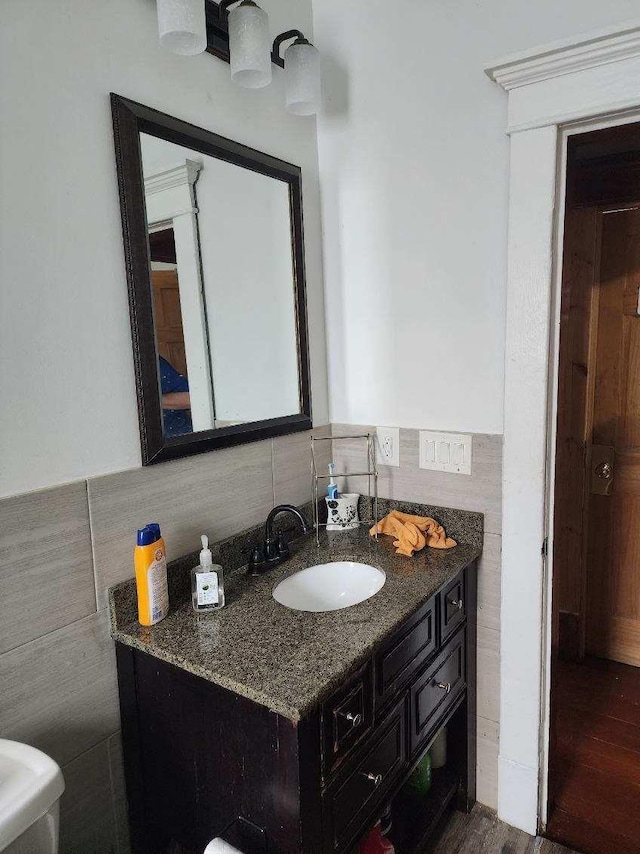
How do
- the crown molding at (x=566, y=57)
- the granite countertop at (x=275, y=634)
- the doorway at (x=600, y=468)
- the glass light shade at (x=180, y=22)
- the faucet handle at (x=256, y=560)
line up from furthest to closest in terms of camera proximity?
the doorway at (x=600, y=468)
the faucet handle at (x=256, y=560)
the crown molding at (x=566, y=57)
the glass light shade at (x=180, y=22)
the granite countertop at (x=275, y=634)

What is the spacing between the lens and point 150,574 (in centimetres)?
112

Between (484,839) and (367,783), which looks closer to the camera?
→ (367,783)

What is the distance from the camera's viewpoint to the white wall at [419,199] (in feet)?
4.64

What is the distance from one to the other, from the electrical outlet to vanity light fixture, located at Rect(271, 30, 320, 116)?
0.92 m

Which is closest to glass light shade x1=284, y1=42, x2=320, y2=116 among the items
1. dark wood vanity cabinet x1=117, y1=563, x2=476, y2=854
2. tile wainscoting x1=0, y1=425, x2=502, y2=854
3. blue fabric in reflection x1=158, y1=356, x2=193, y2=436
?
blue fabric in reflection x1=158, y1=356, x2=193, y2=436

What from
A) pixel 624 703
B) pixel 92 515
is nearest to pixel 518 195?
pixel 92 515

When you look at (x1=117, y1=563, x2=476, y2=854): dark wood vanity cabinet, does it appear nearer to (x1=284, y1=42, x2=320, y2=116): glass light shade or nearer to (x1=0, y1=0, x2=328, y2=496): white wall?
(x1=0, y1=0, x2=328, y2=496): white wall

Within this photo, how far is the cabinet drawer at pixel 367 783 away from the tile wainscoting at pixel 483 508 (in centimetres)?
45

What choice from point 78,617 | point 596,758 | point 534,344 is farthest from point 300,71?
point 596,758

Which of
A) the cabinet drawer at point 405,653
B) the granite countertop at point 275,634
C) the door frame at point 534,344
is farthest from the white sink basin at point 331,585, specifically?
the door frame at point 534,344

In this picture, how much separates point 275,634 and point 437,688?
1.76 ft

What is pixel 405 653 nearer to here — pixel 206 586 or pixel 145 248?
pixel 206 586

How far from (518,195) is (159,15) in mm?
891

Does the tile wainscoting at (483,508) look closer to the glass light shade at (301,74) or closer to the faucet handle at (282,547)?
the faucet handle at (282,547)
